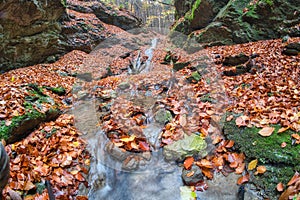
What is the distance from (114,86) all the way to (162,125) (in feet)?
9.95

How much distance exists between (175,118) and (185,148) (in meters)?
0.90

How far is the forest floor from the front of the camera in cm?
245

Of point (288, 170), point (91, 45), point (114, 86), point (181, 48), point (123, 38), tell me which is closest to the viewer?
point (288, 170)

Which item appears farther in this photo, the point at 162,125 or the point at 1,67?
the point at 1,67

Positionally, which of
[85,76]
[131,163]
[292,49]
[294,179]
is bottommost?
[85,76]

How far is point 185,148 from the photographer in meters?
2.81

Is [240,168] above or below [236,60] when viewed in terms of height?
below

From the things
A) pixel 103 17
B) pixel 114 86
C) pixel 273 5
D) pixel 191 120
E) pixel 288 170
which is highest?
pixel 273 5

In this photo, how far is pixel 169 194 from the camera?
237 centimetres

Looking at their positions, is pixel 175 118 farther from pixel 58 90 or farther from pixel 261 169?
pixel 58 90

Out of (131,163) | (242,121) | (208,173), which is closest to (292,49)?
(242,121)

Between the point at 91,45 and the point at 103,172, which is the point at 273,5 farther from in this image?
the point at 91,45

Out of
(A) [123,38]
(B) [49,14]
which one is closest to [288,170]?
(B) [49,14]

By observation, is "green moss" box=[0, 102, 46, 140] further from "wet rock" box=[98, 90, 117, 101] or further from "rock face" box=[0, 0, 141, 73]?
"rock face" box=[0, 0, 141, 73]
